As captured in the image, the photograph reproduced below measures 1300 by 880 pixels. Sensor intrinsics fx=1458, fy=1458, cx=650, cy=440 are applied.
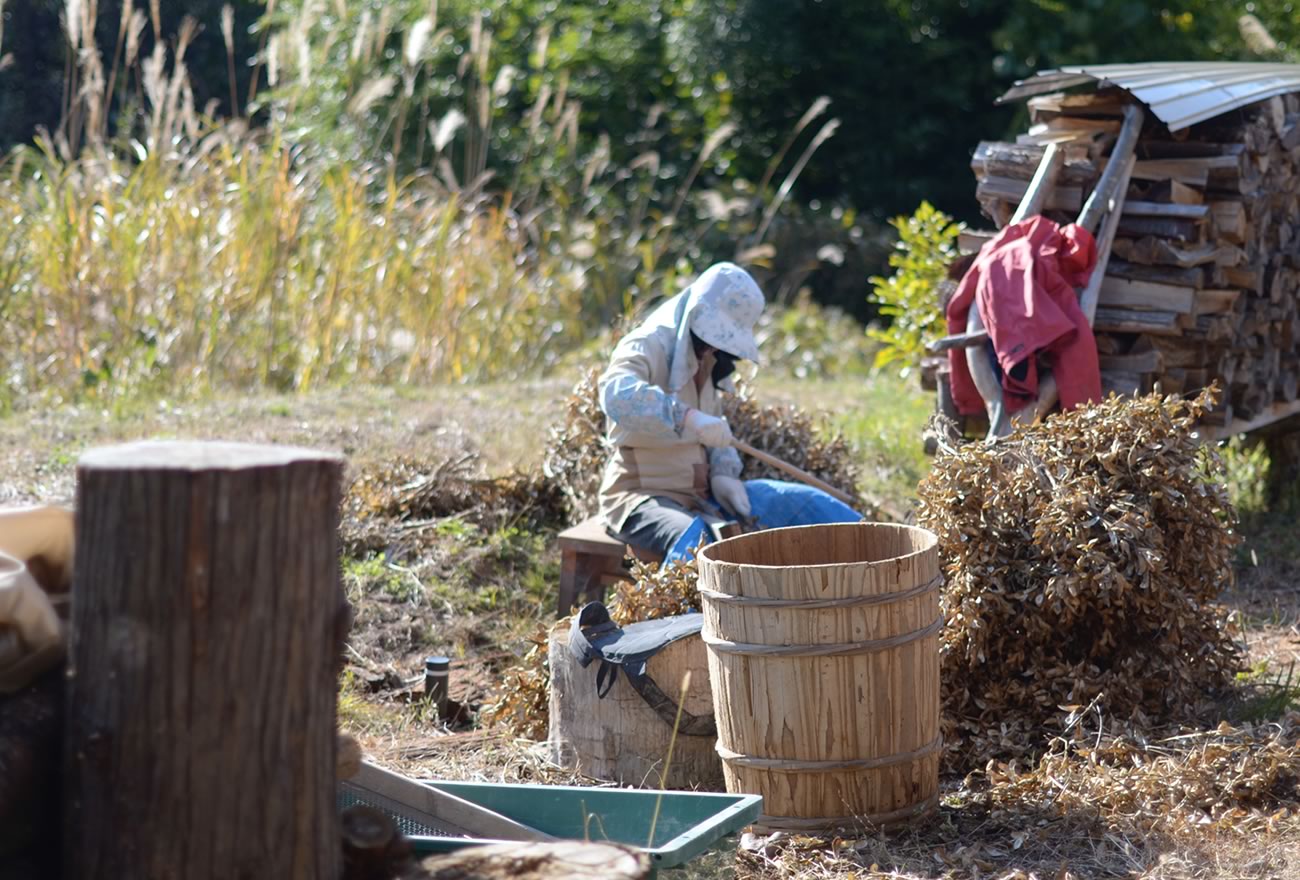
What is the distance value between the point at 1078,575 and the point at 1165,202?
8.88 feet

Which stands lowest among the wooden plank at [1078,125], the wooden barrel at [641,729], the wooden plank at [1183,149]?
the wooden barrel at [641,729]

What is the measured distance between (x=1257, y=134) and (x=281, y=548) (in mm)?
5728

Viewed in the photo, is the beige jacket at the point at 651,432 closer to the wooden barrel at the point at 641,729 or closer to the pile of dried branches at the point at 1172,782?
the wooden barrel at the point at 641,729

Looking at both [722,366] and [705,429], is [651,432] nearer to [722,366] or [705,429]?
[705,429]

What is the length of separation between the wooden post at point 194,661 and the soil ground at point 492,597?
3.27ft

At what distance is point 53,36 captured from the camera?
18547mm

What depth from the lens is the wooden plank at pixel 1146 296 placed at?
20.8ft

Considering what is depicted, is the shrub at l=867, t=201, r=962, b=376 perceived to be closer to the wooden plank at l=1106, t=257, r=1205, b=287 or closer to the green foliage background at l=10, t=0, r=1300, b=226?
the wooden plank at l=1106, t=257, r=1205, b=287

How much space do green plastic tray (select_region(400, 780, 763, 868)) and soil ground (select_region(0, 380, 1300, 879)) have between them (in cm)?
13

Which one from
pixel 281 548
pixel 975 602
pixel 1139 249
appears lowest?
pixel 975 602

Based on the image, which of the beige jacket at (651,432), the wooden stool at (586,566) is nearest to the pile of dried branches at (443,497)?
the wooden stool at (586,566)

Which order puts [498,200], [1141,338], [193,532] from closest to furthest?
[193,532] < [1141,338] < [498,200]

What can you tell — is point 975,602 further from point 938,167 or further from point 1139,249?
point 938,167

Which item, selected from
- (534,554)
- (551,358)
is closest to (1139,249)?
Result: (534,554)
